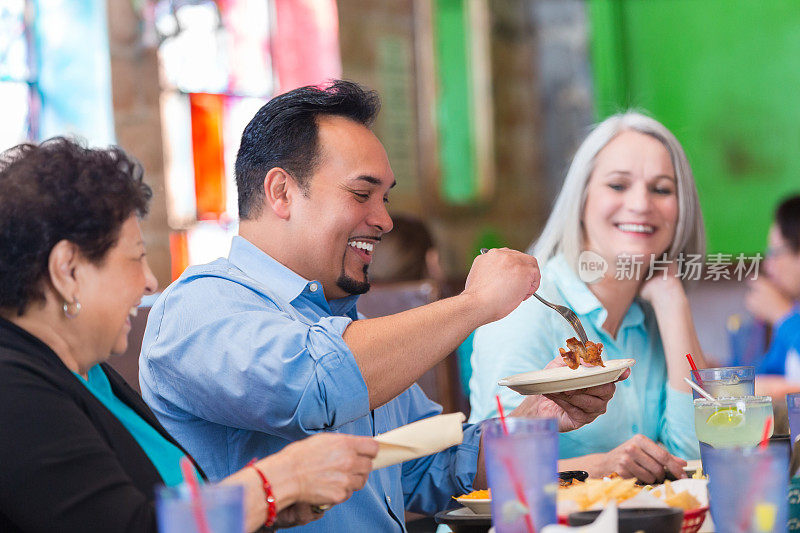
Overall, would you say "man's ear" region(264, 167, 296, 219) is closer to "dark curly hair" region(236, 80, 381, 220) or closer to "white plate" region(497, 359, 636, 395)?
"dark curly hair" region(236, 80, 381, 220)

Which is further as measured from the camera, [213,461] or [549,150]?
[549,150]

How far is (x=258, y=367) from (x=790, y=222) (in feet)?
10.2

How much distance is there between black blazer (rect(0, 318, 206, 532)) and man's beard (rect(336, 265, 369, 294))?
0.65m

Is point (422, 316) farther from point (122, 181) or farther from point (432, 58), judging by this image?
point (432, 58)

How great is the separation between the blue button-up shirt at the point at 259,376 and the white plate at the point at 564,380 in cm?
25

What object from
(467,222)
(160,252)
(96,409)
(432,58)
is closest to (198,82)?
(160,252)

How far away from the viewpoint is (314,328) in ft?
4.38

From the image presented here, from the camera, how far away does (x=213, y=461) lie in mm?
1474

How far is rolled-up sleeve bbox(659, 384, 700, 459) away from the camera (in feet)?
6.52

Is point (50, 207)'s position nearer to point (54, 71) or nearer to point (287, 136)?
point (287, 136)

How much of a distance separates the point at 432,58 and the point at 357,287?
3647 millimetres

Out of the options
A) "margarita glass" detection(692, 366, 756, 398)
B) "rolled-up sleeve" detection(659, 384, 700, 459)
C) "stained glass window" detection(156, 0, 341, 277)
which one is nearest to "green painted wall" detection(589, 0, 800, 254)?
"stained glass window" detection(156, 0, 341, 277)

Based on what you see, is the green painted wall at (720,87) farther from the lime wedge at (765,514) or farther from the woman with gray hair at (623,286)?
the lime wedge at (765,514)

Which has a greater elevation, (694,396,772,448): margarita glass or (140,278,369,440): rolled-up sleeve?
(140,278,369,440): rolled-up sleeve
